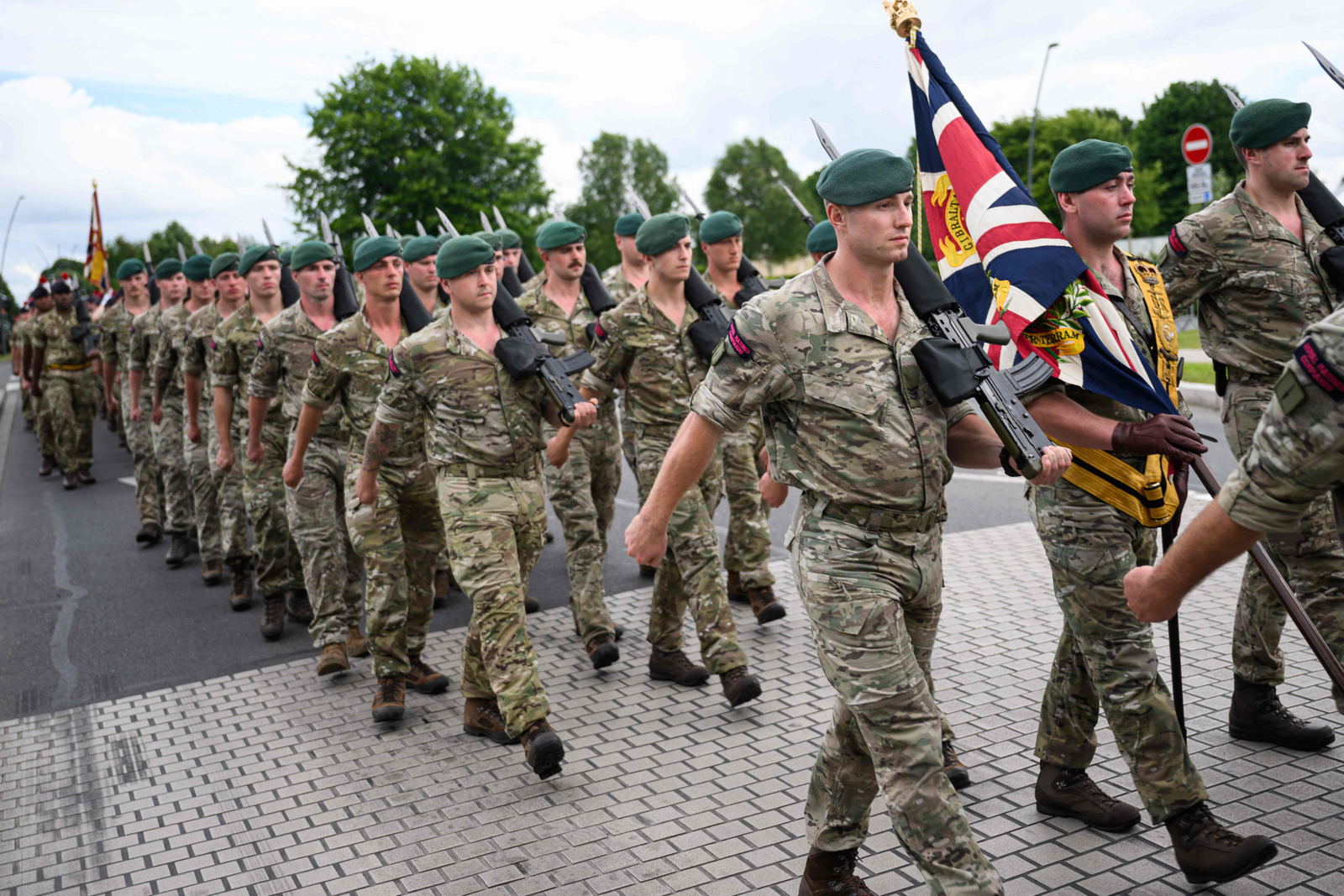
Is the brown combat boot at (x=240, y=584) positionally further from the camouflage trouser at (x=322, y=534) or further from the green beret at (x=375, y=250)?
the green beret at (x=375, y=250)

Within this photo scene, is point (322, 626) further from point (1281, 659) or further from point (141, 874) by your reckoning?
point (1281, 659)

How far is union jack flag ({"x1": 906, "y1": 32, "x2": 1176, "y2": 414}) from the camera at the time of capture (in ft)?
12.3

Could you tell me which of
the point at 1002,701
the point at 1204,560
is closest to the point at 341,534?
the point at 1002,701

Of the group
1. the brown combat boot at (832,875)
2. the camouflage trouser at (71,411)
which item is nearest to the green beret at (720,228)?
the brown combat boot at (832,875)

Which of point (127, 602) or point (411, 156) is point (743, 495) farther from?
point (411, 156)

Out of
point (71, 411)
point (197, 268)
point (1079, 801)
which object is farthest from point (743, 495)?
point (71, 411)

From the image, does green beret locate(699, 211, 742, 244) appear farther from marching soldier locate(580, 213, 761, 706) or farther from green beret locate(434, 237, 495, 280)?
green beret locate(434, 237, 495, 280)

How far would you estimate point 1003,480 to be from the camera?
34.9 feet

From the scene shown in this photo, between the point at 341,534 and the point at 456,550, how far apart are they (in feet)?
6.31

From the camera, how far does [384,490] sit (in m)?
5.93

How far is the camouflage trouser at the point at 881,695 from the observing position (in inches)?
118

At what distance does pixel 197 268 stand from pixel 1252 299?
27.7 ft

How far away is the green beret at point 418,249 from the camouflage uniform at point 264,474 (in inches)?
61.1

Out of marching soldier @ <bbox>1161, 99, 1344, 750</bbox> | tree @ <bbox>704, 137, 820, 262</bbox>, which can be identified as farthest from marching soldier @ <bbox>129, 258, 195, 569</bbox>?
tree @ <bbox>704, 137, 820, 262</bbox>
